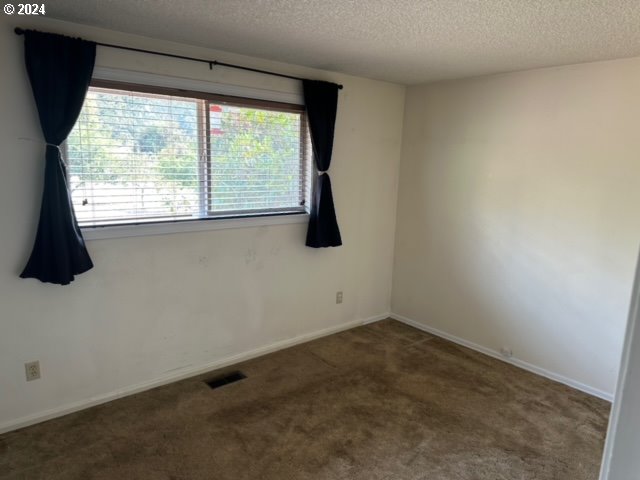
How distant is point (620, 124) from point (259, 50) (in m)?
2.46

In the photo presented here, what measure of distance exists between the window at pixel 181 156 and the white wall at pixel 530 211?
130 cm

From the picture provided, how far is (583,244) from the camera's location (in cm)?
306

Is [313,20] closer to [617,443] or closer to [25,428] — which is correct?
[617,443]

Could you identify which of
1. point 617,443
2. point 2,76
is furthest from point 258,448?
point 2,76

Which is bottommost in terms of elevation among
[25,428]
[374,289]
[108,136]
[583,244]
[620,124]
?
[25,428]

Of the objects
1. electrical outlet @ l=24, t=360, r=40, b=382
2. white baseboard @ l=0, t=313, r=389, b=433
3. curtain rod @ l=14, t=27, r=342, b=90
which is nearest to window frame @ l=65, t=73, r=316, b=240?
curtain rod @ l=14, t=27, r=342, b=90

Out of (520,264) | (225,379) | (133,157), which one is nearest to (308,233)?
(225,379)

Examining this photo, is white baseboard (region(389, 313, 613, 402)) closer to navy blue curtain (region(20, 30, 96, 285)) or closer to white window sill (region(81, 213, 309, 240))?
white window sill (region(81, 213, 309, 240))

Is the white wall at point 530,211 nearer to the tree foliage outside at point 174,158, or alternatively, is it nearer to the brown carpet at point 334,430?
the brown carpet at point 334,430

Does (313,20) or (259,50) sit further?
(259,50)

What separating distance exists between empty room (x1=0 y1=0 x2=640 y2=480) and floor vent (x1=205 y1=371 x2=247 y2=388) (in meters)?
0.02

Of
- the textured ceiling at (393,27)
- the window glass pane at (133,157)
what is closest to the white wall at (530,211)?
the textured ceiling at (393,27)

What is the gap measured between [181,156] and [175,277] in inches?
33.1

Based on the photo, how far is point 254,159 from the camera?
329cm
